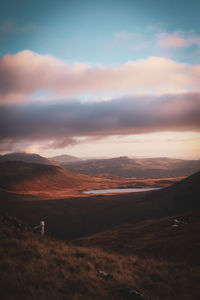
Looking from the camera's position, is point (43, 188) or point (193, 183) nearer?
point (193, 183)

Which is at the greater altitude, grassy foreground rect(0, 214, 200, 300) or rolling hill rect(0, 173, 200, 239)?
grassy foreground rect(0, 214, 200, 300)

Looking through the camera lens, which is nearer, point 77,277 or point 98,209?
point 77,277

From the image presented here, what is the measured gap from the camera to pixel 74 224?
269 feet

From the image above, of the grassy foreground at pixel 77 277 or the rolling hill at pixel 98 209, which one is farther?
the rolling hill at pixel 98 209

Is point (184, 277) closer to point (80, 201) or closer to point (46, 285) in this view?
point (46, 285)

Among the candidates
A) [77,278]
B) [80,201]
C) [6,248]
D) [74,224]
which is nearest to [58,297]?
[77,278]

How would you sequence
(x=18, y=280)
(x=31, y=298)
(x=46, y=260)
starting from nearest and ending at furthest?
(x=31, y=298)
(x=18, y=280)
(x=46, y=260)

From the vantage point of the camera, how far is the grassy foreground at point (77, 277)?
9.73 m

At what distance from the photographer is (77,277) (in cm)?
1157

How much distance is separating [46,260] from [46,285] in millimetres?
3415

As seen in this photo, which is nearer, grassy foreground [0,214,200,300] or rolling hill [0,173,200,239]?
grassy foreground [0,214,200,300]

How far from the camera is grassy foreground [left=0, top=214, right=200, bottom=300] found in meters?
9.73

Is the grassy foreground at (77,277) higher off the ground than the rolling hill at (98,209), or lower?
higher

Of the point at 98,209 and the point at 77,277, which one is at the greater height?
the point at 77,277
